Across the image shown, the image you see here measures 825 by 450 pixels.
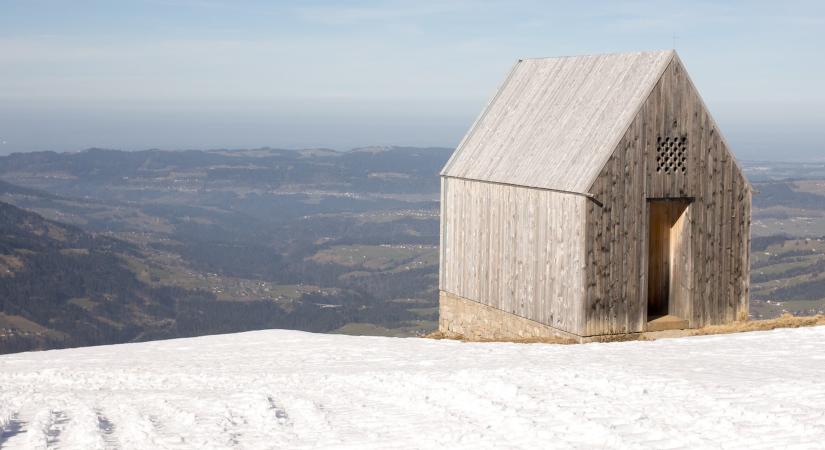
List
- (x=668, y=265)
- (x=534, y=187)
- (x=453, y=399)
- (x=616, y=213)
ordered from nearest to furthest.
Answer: (x=453, y=399)
(x=616, y=213)
(x=534, y=187)
(x=668, y=265)

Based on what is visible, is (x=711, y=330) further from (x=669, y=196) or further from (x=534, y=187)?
(x=534, y=187)

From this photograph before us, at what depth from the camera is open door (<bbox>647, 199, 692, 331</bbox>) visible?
107 feet

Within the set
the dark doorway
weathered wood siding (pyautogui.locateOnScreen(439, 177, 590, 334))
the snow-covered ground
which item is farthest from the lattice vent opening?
the snow-covered ground

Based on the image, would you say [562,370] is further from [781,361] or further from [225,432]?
[225,432]

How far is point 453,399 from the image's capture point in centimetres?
2075

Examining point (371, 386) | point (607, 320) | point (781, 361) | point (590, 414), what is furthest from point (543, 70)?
point (590, 414)

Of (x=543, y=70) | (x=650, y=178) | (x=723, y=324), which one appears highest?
(x=543, y=70)

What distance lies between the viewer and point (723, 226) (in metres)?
33.0

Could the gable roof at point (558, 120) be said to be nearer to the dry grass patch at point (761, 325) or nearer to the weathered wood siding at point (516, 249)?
the weathered wood siding at point (516, 249)

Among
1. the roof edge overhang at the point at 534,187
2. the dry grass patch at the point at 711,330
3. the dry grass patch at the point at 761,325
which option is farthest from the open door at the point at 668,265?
the roof edge overhang at the point at 534,187

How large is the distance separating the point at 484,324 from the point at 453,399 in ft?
53.8

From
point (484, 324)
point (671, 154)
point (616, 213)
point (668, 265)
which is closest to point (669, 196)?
point (671, 154)

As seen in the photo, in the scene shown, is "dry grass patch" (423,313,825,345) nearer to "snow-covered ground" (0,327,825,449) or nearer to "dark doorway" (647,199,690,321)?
"dark doorway" (647,199,690,321)

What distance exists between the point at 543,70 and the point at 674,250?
9222 mm
